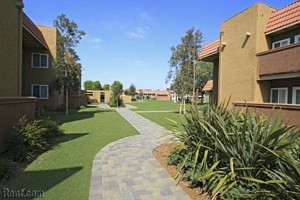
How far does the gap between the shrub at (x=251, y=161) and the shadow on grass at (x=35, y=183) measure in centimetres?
315

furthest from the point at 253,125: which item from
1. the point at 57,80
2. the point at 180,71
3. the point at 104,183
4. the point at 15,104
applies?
the point at 57,80

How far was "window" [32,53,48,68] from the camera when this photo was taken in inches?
935

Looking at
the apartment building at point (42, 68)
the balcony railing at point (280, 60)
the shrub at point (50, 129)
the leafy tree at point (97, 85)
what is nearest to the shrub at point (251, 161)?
the shrub at point (50, 129)

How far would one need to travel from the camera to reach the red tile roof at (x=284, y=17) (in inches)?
456

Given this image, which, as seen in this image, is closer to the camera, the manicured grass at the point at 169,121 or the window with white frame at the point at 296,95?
the manicured grass at the point at 169,121

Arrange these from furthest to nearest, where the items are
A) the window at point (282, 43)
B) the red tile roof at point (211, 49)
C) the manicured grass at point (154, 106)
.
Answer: the manicured grass at point (154, 106)
the red tile roof at point (211, 49)
the window at point (282, 43)

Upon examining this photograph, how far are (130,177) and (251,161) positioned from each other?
2936mm

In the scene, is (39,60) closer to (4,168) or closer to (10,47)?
(10,47)

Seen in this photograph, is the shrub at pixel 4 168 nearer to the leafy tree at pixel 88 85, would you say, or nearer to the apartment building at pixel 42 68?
the apartment building at pixel 42 68

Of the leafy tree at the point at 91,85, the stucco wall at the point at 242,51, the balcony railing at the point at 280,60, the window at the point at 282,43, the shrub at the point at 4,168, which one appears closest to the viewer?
the shrub at the point at 4,168

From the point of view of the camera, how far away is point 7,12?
10492mm

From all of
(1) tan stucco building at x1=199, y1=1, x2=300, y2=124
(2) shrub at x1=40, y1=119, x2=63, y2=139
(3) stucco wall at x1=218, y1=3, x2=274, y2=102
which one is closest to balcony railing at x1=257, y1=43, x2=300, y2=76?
(1) tan stucco building at x1=199, y1=1, x2=300, y2=124

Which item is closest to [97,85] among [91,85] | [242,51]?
[91,85]

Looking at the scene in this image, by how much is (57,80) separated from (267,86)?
720 inches
